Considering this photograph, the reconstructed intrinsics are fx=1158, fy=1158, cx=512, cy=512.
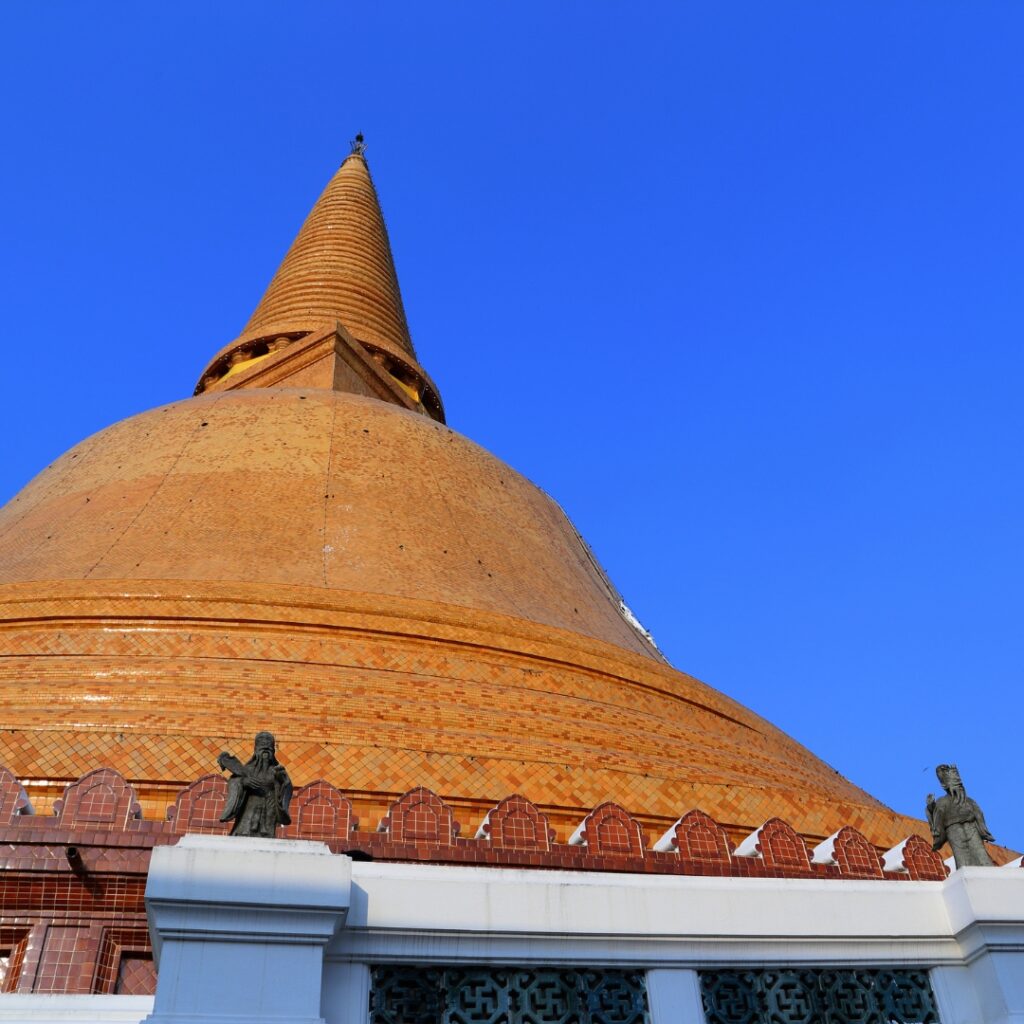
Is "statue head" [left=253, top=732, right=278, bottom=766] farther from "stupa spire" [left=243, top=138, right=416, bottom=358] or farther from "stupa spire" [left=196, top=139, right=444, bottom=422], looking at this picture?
"stupa spire" [left=243, top=138, right=416, bottom=358]

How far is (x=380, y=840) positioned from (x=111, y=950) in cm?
178

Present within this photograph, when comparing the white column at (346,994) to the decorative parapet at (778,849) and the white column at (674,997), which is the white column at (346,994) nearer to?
the white column at (674,997)

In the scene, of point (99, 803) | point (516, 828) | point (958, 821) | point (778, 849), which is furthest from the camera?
point (778, 849)

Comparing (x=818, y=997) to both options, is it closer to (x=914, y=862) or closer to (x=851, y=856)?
(x=851, y=856)

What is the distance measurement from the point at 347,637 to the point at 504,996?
6964 mm

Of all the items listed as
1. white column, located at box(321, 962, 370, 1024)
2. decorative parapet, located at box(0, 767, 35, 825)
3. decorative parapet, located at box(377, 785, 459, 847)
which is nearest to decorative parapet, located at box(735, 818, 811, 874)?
decorative parapet, located at box(377, 785, 459, 847)

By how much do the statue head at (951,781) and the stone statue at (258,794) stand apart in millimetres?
3912

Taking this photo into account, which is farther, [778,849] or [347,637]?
[347,637]

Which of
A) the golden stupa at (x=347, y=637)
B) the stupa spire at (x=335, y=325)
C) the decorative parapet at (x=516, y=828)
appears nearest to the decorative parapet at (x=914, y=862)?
the golden stupa at (x=347, y=637)

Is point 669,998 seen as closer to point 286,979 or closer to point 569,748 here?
point 286,979

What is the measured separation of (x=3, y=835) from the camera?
725 centimetres

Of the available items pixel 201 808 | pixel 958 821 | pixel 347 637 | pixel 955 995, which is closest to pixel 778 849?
pixel 958 821

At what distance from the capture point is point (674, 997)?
5.97m

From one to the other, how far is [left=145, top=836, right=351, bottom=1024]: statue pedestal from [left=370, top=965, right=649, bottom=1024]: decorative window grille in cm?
43
